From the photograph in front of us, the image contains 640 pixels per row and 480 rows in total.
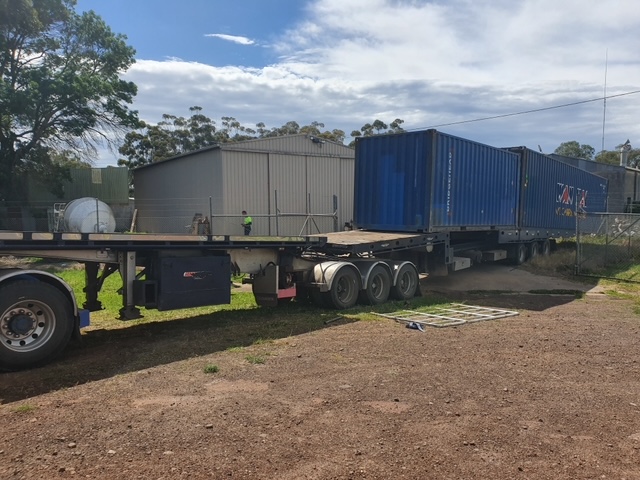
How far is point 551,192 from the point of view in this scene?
1997 centimetres

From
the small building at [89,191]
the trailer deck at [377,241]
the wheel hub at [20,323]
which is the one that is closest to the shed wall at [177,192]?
the small building at [89,191]

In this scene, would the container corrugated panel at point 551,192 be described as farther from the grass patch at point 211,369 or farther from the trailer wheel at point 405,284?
the grass patch at point 211,369

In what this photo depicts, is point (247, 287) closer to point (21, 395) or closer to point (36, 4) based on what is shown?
point (21, 395)

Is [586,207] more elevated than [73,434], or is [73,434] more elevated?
[586,207]

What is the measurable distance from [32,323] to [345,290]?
19.7ft

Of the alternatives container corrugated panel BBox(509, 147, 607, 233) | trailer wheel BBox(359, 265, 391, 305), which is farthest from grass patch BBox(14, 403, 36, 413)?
container corrugated panel BBox(509, 147, 607, 233)

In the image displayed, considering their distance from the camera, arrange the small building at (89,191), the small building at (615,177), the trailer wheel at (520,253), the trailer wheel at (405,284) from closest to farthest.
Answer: the trailer wheel at (405,284) → the trailer wheel at (520,253) → the small building at (89,191) → the small building at (615,177)

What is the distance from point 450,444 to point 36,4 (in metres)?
31.9

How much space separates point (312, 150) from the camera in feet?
90.0

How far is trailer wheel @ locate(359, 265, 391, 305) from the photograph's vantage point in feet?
36.7

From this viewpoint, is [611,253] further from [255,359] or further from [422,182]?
[255,359]

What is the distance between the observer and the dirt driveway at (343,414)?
3887 mm

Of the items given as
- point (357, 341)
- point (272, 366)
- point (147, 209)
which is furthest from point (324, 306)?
point (147, 209)

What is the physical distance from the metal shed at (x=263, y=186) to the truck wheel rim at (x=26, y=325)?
1585 centimetres
